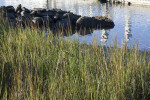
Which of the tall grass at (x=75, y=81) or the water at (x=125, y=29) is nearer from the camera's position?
the tall grass at (x=75, y=81)

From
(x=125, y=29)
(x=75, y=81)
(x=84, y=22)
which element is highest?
(x=84, y=22)

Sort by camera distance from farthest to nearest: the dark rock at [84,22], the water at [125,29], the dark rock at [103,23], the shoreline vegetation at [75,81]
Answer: the dark rock at [103,23] < the dark rock at [84,22] < the water at [125,29] < the shoreline vegetation at [75,81]

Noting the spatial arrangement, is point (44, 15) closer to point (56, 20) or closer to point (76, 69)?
point (56, 20)

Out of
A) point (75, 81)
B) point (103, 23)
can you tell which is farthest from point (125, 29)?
point (75, 81)

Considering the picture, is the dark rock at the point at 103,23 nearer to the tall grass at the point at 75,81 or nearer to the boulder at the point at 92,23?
the boulder at the point at 92,23

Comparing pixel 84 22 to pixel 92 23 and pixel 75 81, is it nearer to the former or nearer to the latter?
pixel 92 23

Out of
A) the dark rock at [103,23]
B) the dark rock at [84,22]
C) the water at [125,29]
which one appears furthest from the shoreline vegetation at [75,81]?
the dark rock at [103,23]

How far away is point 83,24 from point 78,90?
365 inches

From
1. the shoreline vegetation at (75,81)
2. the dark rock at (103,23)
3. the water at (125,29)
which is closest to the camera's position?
the shoreline vegetation at (75,81)

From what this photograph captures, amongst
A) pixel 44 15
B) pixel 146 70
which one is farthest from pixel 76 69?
pixel 44 15

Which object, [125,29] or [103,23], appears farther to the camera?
[103,23]

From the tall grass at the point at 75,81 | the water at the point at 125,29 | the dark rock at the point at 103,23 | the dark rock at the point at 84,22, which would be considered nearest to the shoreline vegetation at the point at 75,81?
the tall grass at the point at 75,81

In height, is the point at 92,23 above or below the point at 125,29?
above

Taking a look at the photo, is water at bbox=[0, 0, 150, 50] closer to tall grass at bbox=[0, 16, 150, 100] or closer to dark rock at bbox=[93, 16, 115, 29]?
dark rock at bbox=[93, 16, 115, 29]
